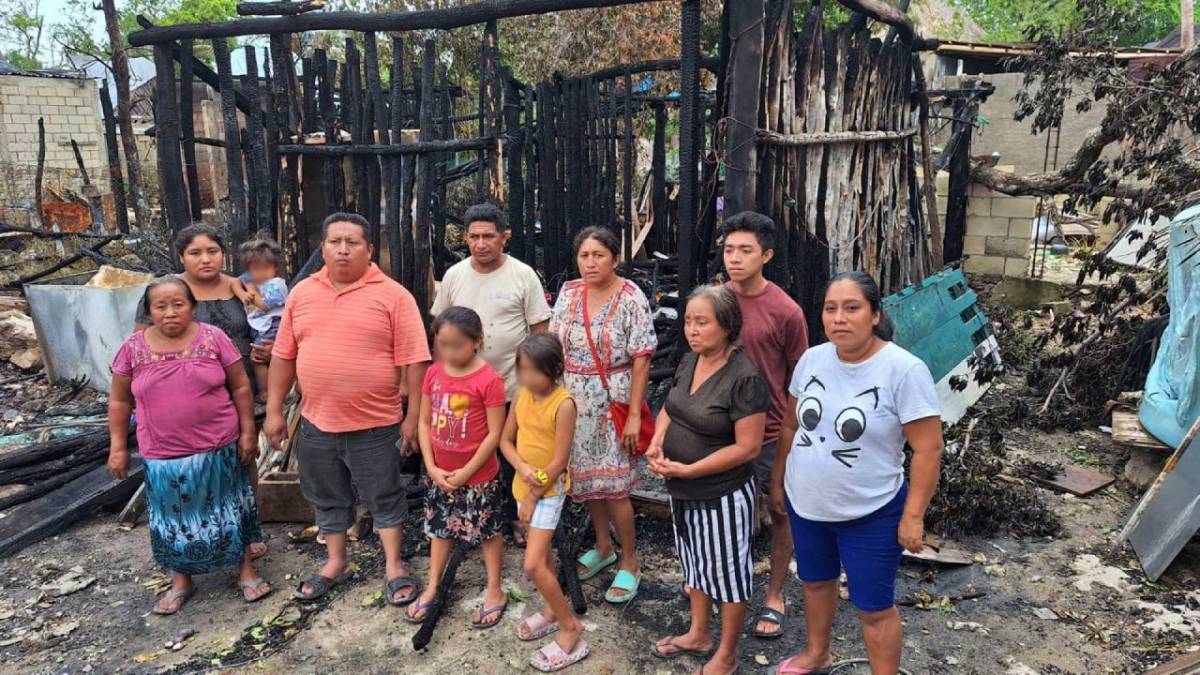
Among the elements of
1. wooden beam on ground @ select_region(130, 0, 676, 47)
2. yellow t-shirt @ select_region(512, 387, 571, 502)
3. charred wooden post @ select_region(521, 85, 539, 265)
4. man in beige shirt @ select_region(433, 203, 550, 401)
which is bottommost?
yellow t-shirt @ select_region(512, 387, 571, 502)

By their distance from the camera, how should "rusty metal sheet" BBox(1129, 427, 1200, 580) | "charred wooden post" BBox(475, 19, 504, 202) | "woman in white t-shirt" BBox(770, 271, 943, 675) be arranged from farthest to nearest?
"charred wooden post" BBox(475, 19, 504, 202) → "rusty metal sheet" BBox(1129, 427, 1200, 580) → "woman in white t-shirt" BBox(770, 271, 943, 675)

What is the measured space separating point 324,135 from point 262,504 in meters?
2.42

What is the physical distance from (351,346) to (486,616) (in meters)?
1.37

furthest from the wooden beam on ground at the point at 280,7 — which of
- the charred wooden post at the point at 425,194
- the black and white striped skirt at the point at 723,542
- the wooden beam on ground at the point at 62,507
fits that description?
the black and white striped skirt at the point at 723,542

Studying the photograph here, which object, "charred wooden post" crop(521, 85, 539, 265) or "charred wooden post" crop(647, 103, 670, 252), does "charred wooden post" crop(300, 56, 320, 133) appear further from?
"charred wooden post" crop(647, 103, 670, 252)

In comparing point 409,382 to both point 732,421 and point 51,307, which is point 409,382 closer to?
point 732,421

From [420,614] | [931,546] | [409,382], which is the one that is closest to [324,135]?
[409,382]

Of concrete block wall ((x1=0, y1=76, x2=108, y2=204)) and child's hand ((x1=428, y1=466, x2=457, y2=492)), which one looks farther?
concrete block wall ((x1=0, y1=76, x2=108, y2=204))

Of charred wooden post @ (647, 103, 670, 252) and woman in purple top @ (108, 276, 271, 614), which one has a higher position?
charred wooden post @ (647, 103, 670, 252)

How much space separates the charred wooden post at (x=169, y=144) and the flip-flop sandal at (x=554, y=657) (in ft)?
13.4

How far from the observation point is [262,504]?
4500 mm

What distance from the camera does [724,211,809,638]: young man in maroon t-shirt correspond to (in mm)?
3158

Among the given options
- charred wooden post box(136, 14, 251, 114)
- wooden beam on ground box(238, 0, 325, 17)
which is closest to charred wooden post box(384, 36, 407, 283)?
wooden beam on ground box(238, 0, 325, 17)

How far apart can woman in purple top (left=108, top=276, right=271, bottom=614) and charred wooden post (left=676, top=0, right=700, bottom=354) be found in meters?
2.36
